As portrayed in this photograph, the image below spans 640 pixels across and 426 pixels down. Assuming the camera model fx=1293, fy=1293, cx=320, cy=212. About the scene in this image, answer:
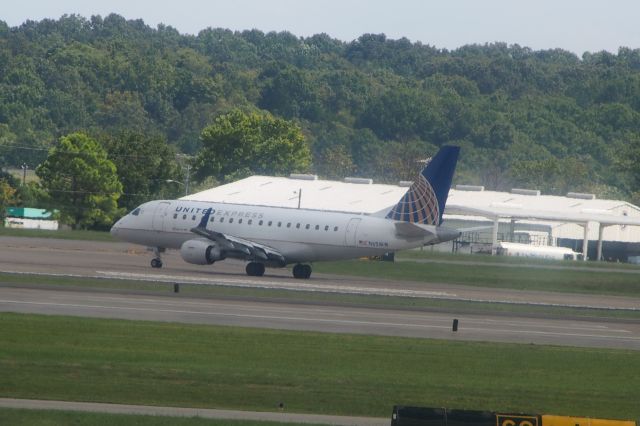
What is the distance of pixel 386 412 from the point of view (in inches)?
981

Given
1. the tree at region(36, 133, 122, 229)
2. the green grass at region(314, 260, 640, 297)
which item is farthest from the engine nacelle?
the tree at region(36, 133, 122, 229)

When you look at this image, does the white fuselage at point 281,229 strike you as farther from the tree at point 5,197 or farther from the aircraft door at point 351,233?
the tree at point 5,197

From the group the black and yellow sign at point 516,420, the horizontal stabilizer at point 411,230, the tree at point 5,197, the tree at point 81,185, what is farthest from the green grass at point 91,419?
the tree at point 5,197

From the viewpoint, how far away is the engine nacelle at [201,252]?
61.4 m

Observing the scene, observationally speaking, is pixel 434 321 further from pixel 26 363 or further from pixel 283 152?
pixel 283 152

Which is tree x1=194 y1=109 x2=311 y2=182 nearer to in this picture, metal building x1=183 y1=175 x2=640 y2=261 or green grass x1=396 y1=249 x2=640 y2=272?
metal building x1=183 y1=175 x2=640 y2=261

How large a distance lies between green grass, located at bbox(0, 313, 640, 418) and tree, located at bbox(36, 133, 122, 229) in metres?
80.2

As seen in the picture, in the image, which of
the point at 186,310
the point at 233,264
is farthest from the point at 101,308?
the point at 233,264

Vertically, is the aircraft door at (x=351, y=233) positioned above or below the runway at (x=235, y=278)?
above

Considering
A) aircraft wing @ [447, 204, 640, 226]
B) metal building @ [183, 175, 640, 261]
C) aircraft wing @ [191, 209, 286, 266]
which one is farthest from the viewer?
metal building @ [183, 175, 640, 261]

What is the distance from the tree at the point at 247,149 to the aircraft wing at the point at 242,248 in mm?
78681

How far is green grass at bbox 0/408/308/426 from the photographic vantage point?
21.8 metres

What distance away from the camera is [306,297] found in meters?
50.3

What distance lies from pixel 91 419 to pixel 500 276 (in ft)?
172
